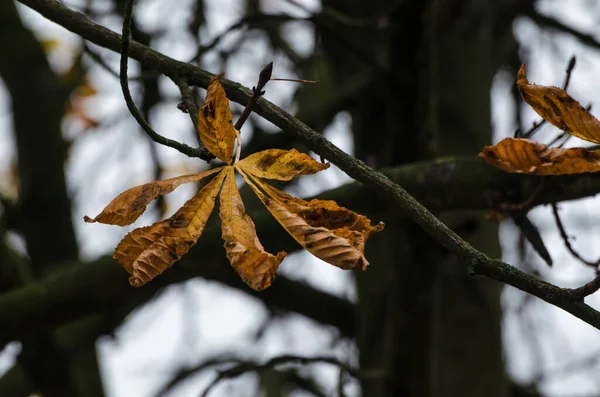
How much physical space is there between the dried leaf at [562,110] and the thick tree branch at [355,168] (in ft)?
0.51

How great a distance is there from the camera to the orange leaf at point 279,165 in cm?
67

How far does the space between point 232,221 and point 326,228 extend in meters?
0.09

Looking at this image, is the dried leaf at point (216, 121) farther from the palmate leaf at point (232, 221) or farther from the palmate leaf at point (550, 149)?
the palmate leaf at point (550, 149)

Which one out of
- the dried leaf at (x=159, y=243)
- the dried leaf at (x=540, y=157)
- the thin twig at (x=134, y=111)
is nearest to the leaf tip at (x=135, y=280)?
the dried leaf at (x=159, y=243)

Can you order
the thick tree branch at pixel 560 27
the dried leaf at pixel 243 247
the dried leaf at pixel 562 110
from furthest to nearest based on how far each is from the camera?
1. the thick tree branch at pixel 560 27
2. the dried leaf at pixel 562 110
3. the dried leaf at pixel 243 247

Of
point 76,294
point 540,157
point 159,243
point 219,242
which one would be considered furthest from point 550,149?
point 76,294

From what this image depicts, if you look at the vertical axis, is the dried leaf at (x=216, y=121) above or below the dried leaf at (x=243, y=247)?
above

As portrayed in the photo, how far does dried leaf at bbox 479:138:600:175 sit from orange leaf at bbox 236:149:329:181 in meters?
0.17

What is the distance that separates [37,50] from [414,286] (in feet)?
5.30

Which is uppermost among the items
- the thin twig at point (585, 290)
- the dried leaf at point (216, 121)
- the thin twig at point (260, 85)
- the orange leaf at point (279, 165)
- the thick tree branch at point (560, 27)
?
the thick tree branch at point (560, 27)

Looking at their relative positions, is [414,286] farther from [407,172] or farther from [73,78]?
[73,78]

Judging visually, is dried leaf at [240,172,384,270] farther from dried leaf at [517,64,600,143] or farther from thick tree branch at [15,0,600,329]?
dried leaf at [517,64,600,143]

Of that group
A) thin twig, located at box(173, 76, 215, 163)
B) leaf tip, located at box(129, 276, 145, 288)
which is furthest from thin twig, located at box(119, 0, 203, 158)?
leaf tip, located at box(129, 276, 145, 288)

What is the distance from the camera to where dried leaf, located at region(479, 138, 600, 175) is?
0.66 m
